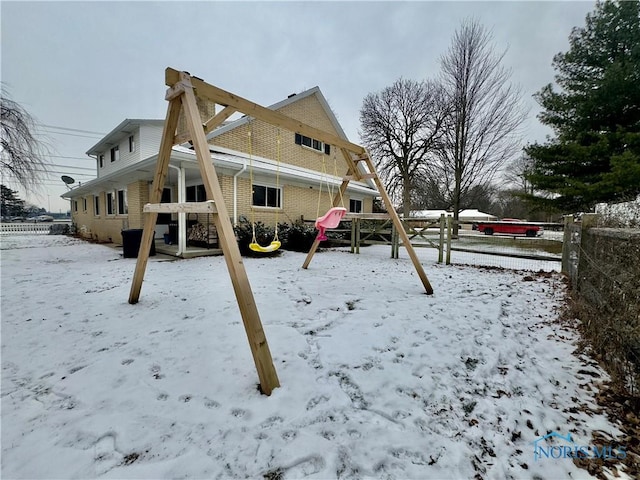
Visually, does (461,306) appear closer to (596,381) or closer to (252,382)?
(596,381)

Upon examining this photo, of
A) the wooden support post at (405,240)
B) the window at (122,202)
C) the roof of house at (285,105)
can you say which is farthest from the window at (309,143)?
the wooden support post at (405,240)

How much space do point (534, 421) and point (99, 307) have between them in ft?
15.3

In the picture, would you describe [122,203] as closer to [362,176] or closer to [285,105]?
[285,105]

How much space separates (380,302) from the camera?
3922mm

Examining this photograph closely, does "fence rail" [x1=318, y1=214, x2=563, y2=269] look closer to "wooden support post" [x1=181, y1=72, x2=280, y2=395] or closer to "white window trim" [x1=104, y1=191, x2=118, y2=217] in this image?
"wooden support post" [x1=181, y1=72, x2=280, y2=395]

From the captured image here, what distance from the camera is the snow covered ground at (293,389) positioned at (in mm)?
1399

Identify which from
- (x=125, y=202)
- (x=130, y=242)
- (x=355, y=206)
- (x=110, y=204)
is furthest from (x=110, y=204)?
(x=355, y=206)

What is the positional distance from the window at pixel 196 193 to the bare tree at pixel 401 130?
1250 cm

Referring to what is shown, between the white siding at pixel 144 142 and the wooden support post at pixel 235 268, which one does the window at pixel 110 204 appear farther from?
the wooden support post at pixel 235 268

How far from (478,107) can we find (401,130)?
5355mm

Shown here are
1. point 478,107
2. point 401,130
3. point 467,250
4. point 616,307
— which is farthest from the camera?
point 401,130

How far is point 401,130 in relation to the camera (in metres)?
18.8

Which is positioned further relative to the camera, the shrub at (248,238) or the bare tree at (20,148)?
the bare tree at (20,148)

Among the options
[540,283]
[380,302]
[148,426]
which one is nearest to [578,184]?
A: [540,283]
